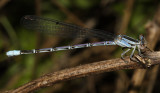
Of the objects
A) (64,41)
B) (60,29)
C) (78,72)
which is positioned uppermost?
(60,29)

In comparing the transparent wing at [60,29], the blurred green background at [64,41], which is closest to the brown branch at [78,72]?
the transparent wing at [60,29]

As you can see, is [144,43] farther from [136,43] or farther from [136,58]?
[136,58]

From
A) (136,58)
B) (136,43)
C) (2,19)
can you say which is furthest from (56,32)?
(2,19)

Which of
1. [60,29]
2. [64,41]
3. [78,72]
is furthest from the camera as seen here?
[64,41]

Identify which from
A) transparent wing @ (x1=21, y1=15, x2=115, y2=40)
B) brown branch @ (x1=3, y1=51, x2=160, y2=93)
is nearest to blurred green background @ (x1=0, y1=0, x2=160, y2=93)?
transparent wing @ (x1=21, y1=15, x2=115, y2=40)

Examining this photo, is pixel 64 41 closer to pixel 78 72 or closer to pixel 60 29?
pixel 60 29

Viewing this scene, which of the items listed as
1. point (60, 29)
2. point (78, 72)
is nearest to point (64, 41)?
point (60, 29)
